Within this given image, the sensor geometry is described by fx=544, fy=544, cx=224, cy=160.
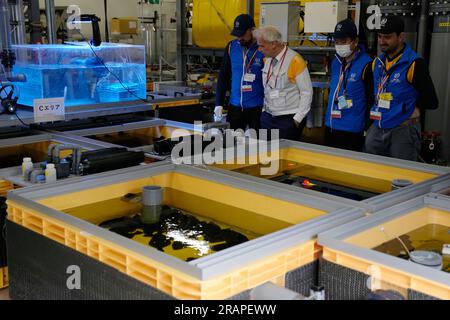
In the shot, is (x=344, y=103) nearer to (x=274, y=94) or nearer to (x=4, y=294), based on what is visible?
(x=274, y=94)

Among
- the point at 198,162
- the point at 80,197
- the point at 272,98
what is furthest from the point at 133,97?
the point at 80,197

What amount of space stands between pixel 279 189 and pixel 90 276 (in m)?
0.84

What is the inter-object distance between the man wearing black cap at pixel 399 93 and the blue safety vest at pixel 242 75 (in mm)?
1018

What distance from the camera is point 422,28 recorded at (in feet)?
15.6

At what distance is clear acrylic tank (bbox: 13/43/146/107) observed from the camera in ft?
13.5

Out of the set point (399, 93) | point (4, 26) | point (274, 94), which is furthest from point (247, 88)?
point (4, 26)

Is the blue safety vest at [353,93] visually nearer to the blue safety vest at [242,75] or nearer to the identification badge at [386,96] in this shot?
the identification badge at [386,96]

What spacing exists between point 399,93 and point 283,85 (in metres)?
0.87

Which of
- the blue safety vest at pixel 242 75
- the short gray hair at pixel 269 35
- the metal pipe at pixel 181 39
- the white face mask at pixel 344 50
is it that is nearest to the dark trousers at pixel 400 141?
the white face mask at pixel 344 50

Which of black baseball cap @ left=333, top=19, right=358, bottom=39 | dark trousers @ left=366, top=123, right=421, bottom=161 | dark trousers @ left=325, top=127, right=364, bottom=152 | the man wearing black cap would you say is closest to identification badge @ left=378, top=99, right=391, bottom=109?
the man wearing black cap

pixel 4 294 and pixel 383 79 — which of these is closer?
pixel 4 294

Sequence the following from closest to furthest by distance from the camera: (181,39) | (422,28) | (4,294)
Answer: (4,294), (422,28), (181,39)

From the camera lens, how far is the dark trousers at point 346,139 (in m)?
3.83

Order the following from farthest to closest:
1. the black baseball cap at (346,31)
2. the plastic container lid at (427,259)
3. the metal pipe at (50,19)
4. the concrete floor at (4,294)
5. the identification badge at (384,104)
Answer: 1. the metal pipe at (50,19)
2. the black baseball cap at (346,31)
3. the identification badge at (384,104)
4. the concrete floor at (4,294)
5. the plastic container lid at (427,259)
